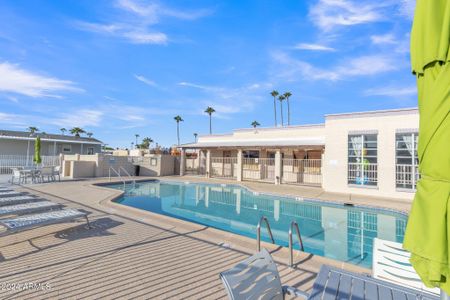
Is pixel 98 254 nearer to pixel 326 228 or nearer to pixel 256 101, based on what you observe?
pixel 326 228

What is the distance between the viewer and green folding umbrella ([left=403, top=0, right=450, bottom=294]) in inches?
46.7

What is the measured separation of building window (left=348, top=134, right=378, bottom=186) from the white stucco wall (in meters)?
0.28

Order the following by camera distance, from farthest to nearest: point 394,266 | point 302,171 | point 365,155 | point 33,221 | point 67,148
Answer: point 67,148
point 302,171
point 365,155
point 33,221
point 394,266

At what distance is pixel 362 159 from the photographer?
1394 cm

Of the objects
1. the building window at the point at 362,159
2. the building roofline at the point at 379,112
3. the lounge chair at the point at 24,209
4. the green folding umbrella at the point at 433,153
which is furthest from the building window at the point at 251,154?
the green folding umbrella at the point at 433,153

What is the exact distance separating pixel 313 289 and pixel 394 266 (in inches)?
64.9

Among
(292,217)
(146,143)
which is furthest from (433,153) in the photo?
(146,143)

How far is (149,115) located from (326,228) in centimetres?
3273

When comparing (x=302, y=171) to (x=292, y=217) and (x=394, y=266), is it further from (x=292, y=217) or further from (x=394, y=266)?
(x=394, y=266)

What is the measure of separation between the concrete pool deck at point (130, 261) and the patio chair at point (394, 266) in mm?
1010

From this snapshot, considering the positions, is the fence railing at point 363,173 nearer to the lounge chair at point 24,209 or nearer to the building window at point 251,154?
the building window at point 251,154

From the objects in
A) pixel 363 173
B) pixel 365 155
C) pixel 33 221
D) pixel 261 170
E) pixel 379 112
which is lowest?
pixel 33 221

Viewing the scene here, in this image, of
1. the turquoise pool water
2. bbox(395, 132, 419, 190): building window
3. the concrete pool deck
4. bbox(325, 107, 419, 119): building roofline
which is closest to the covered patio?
bbox(325, 107, 419, 119): building roofline

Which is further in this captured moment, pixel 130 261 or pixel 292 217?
pixel 292 217
